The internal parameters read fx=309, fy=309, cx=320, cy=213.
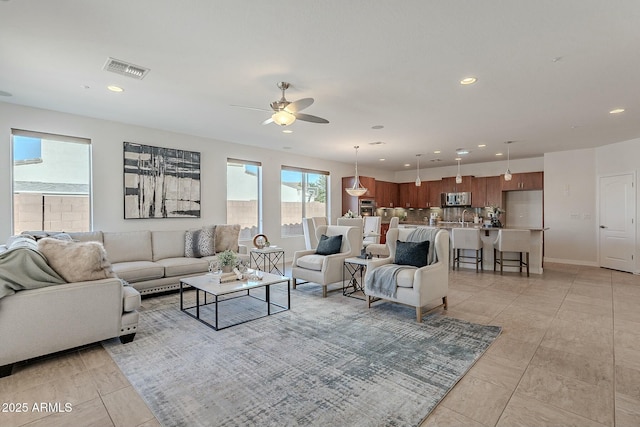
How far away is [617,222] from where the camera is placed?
6609 mm

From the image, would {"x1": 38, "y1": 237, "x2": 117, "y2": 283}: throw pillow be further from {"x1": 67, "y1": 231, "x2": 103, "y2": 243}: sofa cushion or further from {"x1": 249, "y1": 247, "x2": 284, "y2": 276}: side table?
{"x1": 249, "y1": 247, "x2": 284, "y2": 276}: side table

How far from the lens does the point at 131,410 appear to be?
2.03 metres

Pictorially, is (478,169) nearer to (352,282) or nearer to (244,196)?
(352,282)

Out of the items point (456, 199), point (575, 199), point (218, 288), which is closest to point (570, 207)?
point (575, 199)

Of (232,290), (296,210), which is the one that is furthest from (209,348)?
(296,210)

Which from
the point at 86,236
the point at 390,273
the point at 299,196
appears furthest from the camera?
the point at 299,196

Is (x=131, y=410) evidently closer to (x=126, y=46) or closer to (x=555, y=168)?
(x=126, y=46)

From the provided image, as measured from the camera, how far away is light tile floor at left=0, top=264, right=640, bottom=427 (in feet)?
6.43

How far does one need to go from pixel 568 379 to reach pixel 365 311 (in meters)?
2.06

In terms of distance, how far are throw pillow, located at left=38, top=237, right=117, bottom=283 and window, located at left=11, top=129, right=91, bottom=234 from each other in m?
2.27

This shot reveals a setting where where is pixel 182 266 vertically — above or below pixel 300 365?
above

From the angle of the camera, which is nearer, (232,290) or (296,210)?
(232,290)

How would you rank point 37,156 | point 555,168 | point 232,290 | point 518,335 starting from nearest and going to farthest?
point 518,335 → point 232,290 → point 37,156 → point 555,168

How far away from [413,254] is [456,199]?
251 inches
